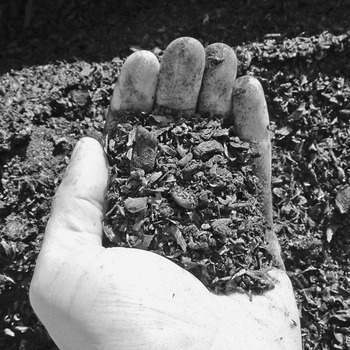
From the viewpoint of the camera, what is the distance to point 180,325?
1.56 m

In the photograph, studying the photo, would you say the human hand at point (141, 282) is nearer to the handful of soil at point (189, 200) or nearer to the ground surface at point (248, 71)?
the handful of soil at point (189, 200)

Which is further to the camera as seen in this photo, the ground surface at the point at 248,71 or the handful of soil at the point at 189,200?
the ground surface at the point at 248,71

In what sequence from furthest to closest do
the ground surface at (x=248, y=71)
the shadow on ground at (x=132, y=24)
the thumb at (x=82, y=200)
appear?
the shadow on ground at (x=132, y=24) → the ground surface at (x=248, y=71) → the thumb at (x=82, y=200)

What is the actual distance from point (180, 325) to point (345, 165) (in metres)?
1.00

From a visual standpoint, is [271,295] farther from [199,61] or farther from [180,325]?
[199,61]

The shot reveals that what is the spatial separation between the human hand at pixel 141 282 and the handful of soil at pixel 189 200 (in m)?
0.05

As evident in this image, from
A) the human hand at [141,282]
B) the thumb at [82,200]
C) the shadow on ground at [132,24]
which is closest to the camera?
Answer: the human hand at [141,282]

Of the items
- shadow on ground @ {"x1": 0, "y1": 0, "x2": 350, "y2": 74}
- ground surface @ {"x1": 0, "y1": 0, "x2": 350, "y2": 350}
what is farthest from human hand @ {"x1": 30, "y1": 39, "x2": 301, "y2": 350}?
shadow on ground @ {"x1": 0, "y1": 0, "x2": 350, "y2": 74}

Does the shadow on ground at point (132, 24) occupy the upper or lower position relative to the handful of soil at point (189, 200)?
upper

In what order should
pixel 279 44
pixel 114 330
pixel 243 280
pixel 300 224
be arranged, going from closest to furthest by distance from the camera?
1. pixel 114 330
2. pixel 243 280
3. pixel 300 224
4. pixel 279 44

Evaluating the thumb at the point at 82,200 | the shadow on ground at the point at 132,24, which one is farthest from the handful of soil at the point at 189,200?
the shadow on ground at the point at 132,24

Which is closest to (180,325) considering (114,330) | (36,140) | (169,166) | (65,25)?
(114,330)

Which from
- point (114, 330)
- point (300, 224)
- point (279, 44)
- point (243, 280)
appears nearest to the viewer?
point (114, 330)

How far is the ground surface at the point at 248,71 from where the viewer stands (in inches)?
79.6
